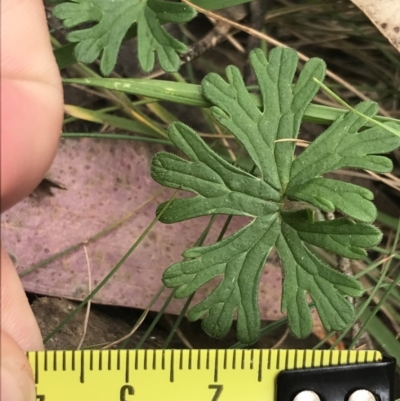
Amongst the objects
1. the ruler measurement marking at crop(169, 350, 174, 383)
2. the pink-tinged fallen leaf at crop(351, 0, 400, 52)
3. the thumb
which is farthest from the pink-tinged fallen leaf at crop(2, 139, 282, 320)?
the pink-tinged fallen leaf at crop(351, 0, 400, 52)

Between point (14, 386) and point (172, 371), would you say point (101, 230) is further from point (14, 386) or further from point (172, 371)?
point (14, 386)

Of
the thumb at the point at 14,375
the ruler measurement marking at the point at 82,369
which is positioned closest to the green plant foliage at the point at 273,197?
the ruler measurement marking at the point at 82,369

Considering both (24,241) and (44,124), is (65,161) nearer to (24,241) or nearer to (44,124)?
(24,241)

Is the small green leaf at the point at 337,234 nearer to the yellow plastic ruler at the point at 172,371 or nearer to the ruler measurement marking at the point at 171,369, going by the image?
the yellow plastic ruler at the point at 172,371

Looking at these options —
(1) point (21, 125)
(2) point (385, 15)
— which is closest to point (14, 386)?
(1) point (21, 125)

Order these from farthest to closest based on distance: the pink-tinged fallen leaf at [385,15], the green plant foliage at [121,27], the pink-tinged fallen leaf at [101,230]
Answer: the pink-tinged fallen leaf at [101,230] → the pink-tinged fallen leaf at [385,15] → the green plant foliage at [121,27]

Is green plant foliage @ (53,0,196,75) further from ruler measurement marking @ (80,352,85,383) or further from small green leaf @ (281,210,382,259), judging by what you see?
ruler measurement marking @ (80,352,85,383)
